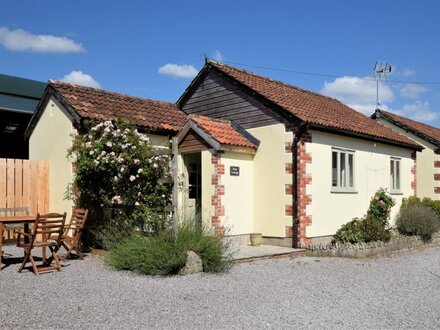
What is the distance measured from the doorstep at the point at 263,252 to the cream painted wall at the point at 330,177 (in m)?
0.96

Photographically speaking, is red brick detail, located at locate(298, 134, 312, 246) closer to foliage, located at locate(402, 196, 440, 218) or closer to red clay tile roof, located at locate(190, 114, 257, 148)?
red clay tile roof, located at locate(190, 114, 257, 148)

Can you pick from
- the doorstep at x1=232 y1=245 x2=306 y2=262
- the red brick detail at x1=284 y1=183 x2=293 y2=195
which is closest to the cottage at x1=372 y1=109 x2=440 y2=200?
the red brick detail at x1=284 y1=183 x2=293 y2=195

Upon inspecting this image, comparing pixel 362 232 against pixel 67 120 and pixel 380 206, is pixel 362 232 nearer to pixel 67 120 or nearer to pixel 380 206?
pixel 380 206

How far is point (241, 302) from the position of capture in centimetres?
650

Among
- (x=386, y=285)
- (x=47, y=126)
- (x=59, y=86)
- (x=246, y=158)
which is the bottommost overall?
(x=386, y=285)

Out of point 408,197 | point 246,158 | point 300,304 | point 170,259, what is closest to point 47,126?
point 246,158

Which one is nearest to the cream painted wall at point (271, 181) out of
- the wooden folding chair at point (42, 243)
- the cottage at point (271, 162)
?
the cottage at point (271, 162)

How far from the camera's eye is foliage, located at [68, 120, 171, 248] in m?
10.2

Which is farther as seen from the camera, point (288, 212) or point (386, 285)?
point (288, 212)

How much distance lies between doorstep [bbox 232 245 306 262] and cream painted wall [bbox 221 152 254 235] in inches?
25.8

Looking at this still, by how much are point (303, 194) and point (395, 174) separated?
20.9 ft

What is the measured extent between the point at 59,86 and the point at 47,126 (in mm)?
1161

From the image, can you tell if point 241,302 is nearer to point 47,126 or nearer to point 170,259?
point 170,259

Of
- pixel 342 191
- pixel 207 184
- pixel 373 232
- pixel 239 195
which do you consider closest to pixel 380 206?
pixel 342 191
